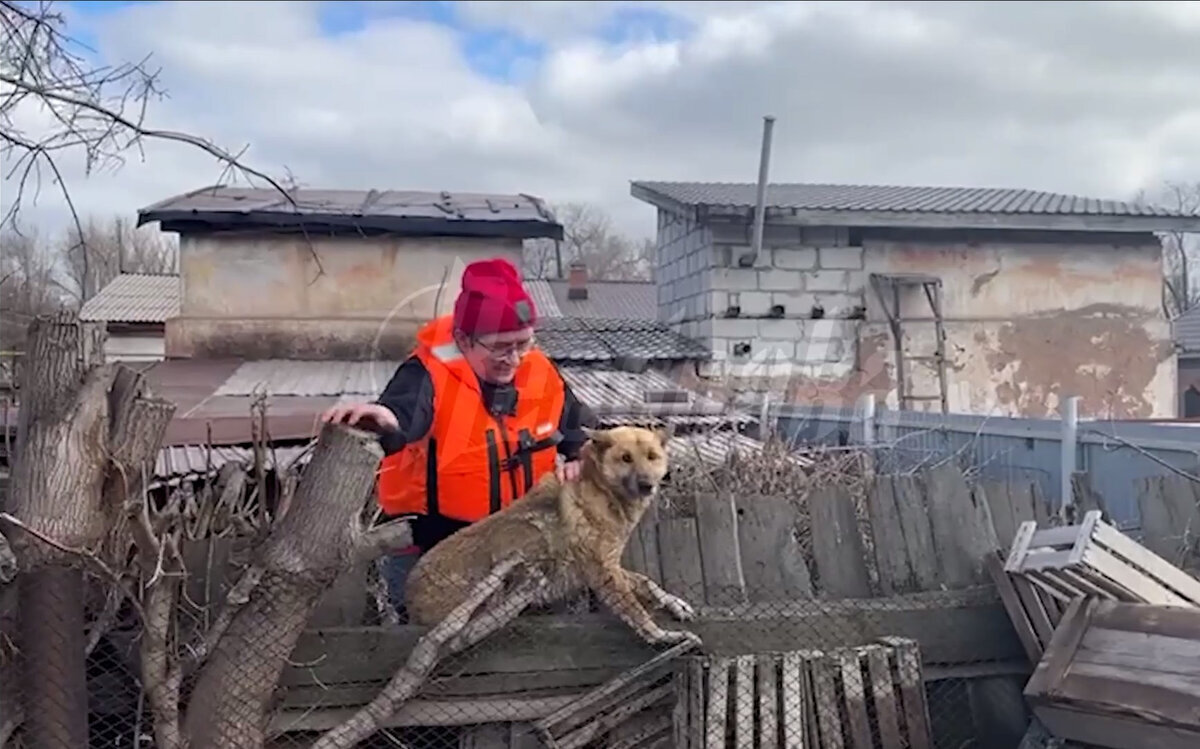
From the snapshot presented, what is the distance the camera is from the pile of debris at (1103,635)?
142 inches

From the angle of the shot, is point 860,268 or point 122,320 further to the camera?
point 122,320

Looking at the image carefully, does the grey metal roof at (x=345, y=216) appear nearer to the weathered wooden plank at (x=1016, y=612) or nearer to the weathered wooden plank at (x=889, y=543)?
the weathered wooden plank at (x=889, y=543)

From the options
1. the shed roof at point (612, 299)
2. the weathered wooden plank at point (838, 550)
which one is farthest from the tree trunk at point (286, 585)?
the shed roof at point (612, 299)

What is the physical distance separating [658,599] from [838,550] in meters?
0.86

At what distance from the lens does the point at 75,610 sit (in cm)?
348

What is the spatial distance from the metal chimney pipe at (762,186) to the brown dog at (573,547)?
8.97m

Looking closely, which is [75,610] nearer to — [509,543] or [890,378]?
[509,543]

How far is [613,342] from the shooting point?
1341 cm

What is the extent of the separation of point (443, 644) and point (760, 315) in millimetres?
10262

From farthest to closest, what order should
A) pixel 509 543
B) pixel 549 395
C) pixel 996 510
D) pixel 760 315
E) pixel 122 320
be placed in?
pixel 122 320 < pixel 760 315 < pixel 996 510 < pixel 549 395 < pixel 509 543

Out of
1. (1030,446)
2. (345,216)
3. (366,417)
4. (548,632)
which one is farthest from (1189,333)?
(366,417)

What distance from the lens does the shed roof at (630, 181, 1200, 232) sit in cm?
1334

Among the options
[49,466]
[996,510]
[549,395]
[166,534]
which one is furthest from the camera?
[996,510]

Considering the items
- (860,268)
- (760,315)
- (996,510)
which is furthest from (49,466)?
(860,268)
